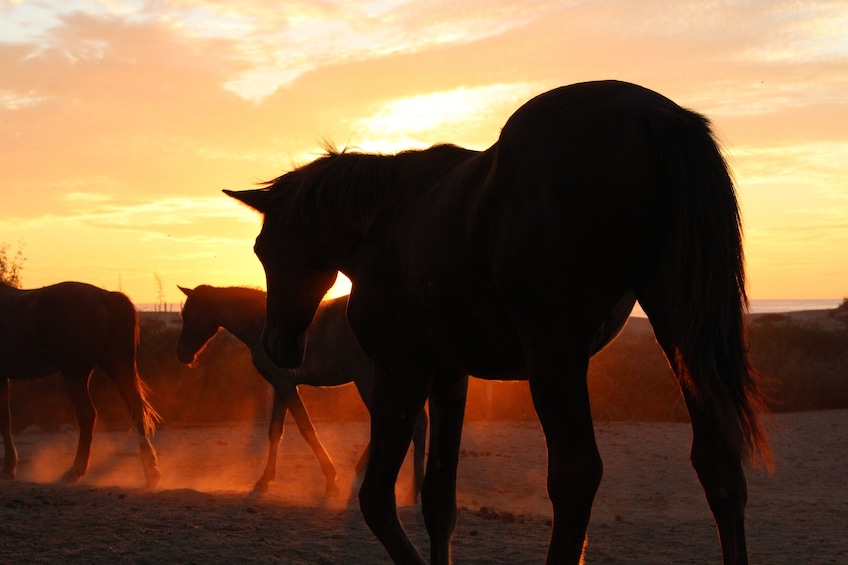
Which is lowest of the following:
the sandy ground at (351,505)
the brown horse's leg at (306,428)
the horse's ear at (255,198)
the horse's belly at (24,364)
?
the sandy ground at (351,505)

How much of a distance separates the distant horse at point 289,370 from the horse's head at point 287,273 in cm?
462

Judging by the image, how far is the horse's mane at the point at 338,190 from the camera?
13.0 ft

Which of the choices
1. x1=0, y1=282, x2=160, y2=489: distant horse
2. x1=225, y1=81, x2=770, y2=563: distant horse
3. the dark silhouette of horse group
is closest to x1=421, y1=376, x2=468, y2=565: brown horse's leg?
the dark silhouette of horse group

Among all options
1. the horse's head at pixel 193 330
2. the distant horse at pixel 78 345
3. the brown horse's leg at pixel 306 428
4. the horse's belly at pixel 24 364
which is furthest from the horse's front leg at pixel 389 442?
the horse's belly at pixel 24 364

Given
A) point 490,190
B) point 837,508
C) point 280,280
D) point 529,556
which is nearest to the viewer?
point 490,190

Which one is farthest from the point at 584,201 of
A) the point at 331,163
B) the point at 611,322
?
the point at 331,163

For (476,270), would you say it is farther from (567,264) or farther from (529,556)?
(529,556)

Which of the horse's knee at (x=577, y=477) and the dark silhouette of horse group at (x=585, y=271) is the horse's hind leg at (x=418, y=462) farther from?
the horse's knee at (x=577, y=477)

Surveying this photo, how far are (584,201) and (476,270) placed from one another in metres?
0.47

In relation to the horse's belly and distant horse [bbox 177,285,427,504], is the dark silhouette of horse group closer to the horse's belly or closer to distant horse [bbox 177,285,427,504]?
distant horse [bbox 177,285,427,504]

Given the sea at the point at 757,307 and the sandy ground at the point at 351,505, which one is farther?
the sea at the point at 757,307

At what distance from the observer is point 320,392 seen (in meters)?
17.7

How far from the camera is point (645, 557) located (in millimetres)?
6047

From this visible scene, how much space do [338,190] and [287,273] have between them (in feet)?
1.96
